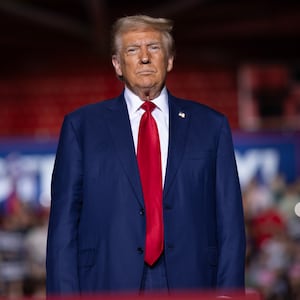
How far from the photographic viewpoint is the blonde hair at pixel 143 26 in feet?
9.41

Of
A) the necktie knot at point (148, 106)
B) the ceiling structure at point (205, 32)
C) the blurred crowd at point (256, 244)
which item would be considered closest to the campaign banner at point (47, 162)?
the blurred crowd at point (256, 244)

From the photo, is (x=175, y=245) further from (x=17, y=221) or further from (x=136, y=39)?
(x=17, y=221)

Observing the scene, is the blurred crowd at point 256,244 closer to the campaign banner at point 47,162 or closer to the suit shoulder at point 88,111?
the campaign banner at point 47,162

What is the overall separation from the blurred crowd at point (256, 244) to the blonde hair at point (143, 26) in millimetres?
4378

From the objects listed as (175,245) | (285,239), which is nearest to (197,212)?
(175,245)

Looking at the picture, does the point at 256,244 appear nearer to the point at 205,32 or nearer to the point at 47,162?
the point at 47,162

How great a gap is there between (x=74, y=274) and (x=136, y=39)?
693 mm

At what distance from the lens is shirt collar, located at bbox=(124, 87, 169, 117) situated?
2924 millimetres

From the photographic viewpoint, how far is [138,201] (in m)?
2.78

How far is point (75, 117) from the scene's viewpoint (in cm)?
290

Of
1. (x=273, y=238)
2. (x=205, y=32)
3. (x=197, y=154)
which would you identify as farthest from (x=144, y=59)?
(x=205, y=32)

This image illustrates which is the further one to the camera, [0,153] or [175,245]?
[0,153]

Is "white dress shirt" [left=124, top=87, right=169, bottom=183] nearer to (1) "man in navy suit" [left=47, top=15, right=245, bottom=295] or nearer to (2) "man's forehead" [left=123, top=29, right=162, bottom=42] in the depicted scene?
(1) "man in navy suit" [left=47, top=15, right=245, bottom=295]

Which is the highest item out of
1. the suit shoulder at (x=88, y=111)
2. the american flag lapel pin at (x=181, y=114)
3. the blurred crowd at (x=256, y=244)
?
the suit shoulder at (x=88, y=111)
